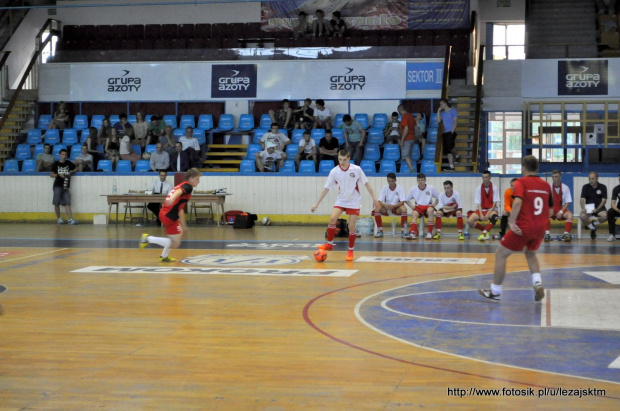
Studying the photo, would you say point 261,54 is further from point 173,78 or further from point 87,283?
point 87,283

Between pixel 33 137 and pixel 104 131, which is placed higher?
Answer: pixel 104 131

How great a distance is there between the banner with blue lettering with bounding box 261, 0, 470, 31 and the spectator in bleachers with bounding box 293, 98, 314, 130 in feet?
14.8

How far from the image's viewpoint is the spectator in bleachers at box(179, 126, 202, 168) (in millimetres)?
24656

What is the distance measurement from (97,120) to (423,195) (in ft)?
42.1

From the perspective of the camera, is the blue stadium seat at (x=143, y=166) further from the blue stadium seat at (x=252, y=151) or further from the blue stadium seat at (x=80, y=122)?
the blue stadium seat at (x=80, y=122)

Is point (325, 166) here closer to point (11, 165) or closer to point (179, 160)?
point (179, 160)

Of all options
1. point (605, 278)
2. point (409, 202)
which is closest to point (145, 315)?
point (605, 278)

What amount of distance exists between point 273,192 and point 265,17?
334 inches

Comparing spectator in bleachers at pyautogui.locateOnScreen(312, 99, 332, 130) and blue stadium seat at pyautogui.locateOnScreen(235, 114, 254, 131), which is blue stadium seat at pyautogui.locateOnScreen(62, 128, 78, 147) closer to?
blue stadium seat at pyautogui.locateOnScreen(235, 114, 254, 131)

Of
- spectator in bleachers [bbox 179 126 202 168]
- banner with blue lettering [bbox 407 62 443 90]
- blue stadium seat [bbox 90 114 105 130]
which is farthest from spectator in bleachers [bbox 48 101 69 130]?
A: banner with blue lettering [bbox 407 62 443 90]

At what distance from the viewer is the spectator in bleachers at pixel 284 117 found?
1004 inches

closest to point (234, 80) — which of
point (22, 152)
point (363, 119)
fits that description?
point (363, 119)

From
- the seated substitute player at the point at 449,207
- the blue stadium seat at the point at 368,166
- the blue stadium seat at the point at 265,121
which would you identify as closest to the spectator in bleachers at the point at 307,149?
the blue stadium seat at the point at 368,166

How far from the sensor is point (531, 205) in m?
9.41
